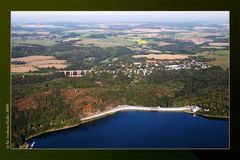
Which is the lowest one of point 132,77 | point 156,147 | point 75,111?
point 156,147

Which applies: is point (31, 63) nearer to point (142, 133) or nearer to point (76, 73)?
point (76, 73)

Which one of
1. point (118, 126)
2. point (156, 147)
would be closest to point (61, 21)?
point (118, 126)

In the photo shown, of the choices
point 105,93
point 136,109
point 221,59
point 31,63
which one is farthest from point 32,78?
point 221,59

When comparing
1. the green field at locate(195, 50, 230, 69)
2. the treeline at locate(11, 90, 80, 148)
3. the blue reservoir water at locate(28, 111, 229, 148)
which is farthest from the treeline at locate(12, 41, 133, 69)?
the green field at locate(195, 50, 230, 69)
